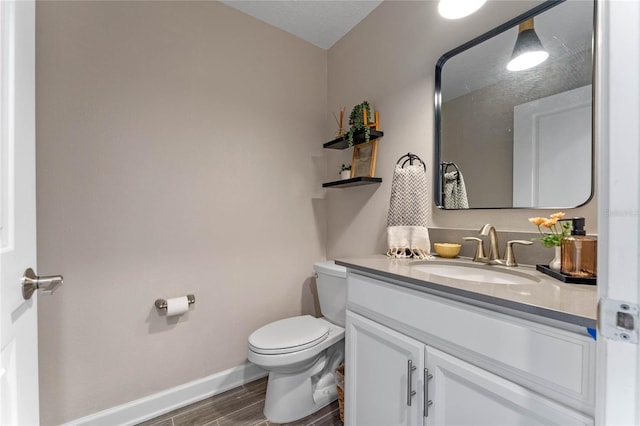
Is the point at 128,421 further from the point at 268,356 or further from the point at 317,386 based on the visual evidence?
the point at 317,386

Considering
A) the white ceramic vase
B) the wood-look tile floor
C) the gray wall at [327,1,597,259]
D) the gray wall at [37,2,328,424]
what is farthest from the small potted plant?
the wood-look tile floor

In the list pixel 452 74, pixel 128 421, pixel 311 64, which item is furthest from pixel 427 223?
pixel 128 421

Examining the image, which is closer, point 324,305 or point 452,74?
point 452,74

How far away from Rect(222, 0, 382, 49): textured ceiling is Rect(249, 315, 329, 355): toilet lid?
202 centimetres

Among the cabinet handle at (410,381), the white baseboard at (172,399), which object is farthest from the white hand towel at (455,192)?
the white baseboard at (172,399)

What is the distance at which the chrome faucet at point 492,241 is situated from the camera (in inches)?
43.4

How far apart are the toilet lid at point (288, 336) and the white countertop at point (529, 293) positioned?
0.68 m

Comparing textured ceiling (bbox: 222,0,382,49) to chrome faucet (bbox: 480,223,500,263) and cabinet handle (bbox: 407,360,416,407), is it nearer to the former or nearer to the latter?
chrome faucet (bbox: 480,223,500,263)

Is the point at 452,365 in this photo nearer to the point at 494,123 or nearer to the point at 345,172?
the point at 494,123

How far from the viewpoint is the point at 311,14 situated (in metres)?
1.81

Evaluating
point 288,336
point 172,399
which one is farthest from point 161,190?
point 172,399

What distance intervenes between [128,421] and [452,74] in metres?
2.46

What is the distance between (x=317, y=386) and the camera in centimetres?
158

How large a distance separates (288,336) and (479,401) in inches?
38.3
